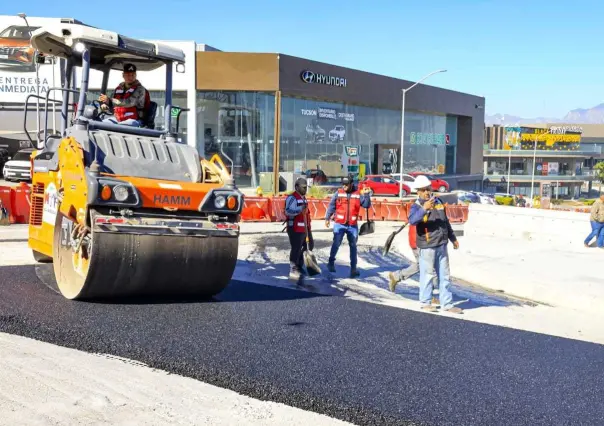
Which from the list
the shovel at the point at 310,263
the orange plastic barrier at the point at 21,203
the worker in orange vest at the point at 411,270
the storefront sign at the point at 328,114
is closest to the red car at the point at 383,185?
the storefront sign at the point at 328,114

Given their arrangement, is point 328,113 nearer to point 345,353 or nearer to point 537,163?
point 345,353

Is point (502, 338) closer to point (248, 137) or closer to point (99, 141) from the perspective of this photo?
point (99, 141)

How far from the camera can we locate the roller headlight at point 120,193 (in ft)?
21.8

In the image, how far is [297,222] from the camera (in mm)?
10609

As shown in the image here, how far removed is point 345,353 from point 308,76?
3605 cm

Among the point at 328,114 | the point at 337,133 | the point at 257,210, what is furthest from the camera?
the point at 337,133

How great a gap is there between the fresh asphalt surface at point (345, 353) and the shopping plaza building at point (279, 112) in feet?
81.6

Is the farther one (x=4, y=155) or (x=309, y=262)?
(x=4, y=155)

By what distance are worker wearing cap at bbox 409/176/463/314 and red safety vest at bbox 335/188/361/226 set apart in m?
2.73

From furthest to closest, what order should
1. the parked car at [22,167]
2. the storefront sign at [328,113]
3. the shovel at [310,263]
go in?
the storefront sign at [328,113] < the shovel at [310,263] < the parked car at [22,167]

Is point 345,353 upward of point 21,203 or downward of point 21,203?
downward

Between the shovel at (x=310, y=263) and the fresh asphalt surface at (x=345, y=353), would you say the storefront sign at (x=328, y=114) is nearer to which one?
the shovel at (x=310, y=263)

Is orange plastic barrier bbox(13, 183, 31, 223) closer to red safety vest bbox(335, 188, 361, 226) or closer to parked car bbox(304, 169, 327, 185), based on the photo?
red safety vest bbox(335, 188, 361, 226)

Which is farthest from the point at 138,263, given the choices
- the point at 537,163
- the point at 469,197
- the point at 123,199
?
the point at 537,163
